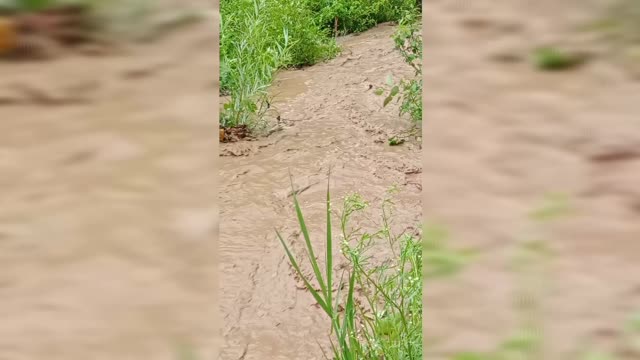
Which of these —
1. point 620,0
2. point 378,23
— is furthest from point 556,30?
point 378,23

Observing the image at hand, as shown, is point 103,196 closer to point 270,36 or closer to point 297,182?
point 297,182

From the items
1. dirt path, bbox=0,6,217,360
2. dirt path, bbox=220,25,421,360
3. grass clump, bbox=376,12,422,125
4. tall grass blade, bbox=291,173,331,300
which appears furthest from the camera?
grass clump, bbox=376,12,422,125

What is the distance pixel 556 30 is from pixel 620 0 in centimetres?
6

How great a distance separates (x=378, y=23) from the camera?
7605 mm

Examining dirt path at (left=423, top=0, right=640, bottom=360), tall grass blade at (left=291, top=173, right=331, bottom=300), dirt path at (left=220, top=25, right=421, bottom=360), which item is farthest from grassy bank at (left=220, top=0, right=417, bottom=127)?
dirt path at (left=423, top=0, right=640, bottom=360)

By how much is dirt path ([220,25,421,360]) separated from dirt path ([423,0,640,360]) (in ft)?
8.70

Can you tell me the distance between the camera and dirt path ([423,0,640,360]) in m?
0.69

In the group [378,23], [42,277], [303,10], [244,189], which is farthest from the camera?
[378,23]

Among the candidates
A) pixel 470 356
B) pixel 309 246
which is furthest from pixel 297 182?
pixel 470 356

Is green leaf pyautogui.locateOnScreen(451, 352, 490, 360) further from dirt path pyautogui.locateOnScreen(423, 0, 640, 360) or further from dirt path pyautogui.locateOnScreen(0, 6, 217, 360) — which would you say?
dirt path pyautogui.locateOnScreen(0, 6, 217, 360)

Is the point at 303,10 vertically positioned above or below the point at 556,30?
below

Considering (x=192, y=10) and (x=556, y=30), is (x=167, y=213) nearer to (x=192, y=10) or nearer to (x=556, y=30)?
(x=192, y=10)

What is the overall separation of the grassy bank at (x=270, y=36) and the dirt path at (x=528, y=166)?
4.06 m

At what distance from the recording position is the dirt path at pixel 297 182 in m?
3.49
